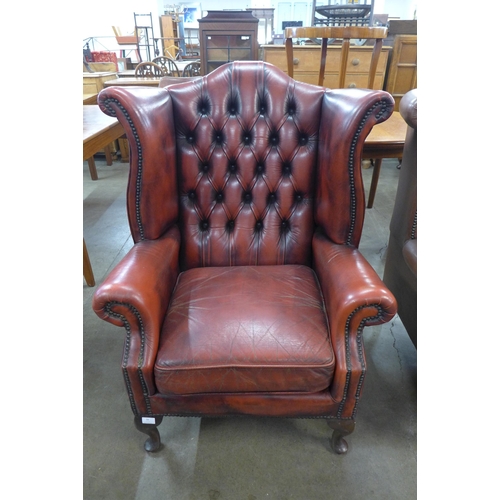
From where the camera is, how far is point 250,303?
1098mm

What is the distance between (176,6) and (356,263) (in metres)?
8.40

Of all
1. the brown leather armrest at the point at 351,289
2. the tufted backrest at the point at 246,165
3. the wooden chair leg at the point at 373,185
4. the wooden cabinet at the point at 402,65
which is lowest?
the wooden chair leg at the point at 373,185

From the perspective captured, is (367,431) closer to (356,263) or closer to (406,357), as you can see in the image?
(406,357)

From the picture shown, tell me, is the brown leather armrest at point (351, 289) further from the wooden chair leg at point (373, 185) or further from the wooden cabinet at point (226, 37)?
the wooden cabinet at point (226, 37)

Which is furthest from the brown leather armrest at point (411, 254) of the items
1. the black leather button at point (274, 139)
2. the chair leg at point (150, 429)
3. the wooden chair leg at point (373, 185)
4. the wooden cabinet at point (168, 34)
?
the wooden cabinet at point (168, 34)

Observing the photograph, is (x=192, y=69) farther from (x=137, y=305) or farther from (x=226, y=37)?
(x=137, y=305)

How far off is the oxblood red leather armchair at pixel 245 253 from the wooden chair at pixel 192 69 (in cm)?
299

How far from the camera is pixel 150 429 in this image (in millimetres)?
1115

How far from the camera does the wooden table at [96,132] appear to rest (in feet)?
5.20

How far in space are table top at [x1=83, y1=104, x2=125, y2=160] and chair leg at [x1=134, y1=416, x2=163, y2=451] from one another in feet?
3.74

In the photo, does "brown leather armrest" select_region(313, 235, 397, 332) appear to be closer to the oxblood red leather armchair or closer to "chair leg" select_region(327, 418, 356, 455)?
the oxblood red leather armchair

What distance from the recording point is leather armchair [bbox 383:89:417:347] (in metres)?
1.24
